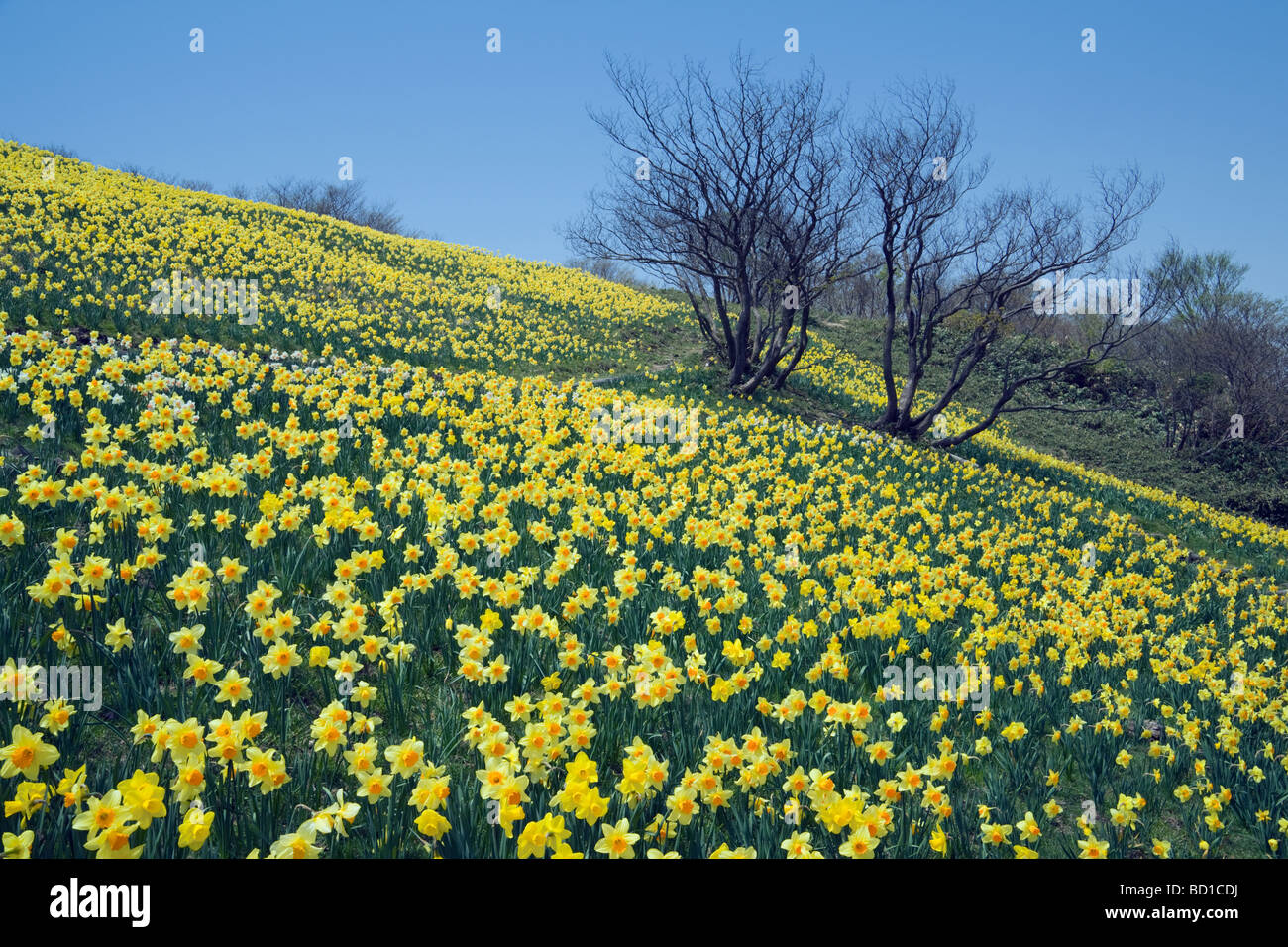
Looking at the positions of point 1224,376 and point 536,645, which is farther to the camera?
point 1224,376

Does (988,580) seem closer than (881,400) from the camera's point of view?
Yes

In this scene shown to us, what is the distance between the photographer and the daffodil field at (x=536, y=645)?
2543mm

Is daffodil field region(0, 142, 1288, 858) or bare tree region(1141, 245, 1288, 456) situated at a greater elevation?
bare tree region(1141, 245, 1288, 456)

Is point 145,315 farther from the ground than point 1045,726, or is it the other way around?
point 145,315

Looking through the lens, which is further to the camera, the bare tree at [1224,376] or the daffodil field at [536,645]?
the bare tree at [1224,376]

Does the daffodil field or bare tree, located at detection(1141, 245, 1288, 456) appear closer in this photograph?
the daffodil field

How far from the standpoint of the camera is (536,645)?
400 centimetres

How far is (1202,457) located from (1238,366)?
4190 mm

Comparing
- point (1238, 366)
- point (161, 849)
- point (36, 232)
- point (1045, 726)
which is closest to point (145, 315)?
point (36, 232)

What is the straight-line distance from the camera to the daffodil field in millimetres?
2543

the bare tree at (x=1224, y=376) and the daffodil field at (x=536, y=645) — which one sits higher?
the bare tree at (x=1224, y=376)

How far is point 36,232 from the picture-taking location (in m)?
13.1

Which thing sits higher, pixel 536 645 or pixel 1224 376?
pixel 1224 376
